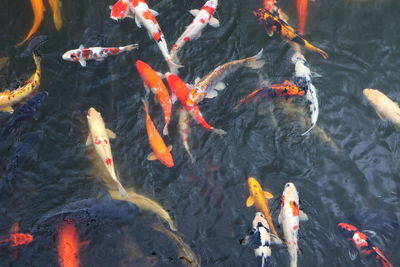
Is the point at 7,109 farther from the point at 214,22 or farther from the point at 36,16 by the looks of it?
the point at 214,22

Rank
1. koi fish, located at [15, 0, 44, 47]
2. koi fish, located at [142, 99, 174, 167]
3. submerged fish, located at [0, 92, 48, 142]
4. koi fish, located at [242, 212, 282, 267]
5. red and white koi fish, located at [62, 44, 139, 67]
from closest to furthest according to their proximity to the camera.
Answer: koi fish, located at [242, 212, 282, 267] → koi fish, located at [142, 99, 174, 167] → submerged fish, located at [0, 92, 48, 142] → red and white koi fish, located at [62, 44, 139, 67] → koi fish, located at [15, 0, 44, 47]

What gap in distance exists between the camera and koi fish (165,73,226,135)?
5660mm

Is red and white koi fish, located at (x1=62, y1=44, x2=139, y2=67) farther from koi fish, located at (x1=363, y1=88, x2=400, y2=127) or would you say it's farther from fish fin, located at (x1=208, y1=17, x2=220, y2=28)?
koi fish, located at (x1=363, y1=88, x2=400, y2=127)

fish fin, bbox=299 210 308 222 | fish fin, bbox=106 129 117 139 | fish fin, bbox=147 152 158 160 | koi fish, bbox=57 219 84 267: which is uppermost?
fish fin, bbox=106 129 117 139

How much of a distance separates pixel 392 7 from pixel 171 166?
4203mm

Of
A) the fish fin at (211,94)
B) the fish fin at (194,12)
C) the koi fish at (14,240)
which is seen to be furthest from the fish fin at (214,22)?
the koi fish at (14,240)

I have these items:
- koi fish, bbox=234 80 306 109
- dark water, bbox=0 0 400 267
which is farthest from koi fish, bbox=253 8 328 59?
koi fish, bbox=234 80 306 109

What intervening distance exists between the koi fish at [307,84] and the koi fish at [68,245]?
310 cm

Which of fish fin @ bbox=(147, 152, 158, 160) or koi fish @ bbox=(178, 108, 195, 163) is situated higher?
koi fish @ bbox=(178, 108, 195, 163)

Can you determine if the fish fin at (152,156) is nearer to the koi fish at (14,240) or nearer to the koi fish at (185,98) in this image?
the koi fish at (185,98)

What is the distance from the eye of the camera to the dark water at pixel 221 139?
523 centimetres

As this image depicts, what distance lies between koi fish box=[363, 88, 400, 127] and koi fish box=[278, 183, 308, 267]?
5.37 ft

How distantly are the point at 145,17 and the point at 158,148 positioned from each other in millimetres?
1948

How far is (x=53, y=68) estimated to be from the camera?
20.3 ft
